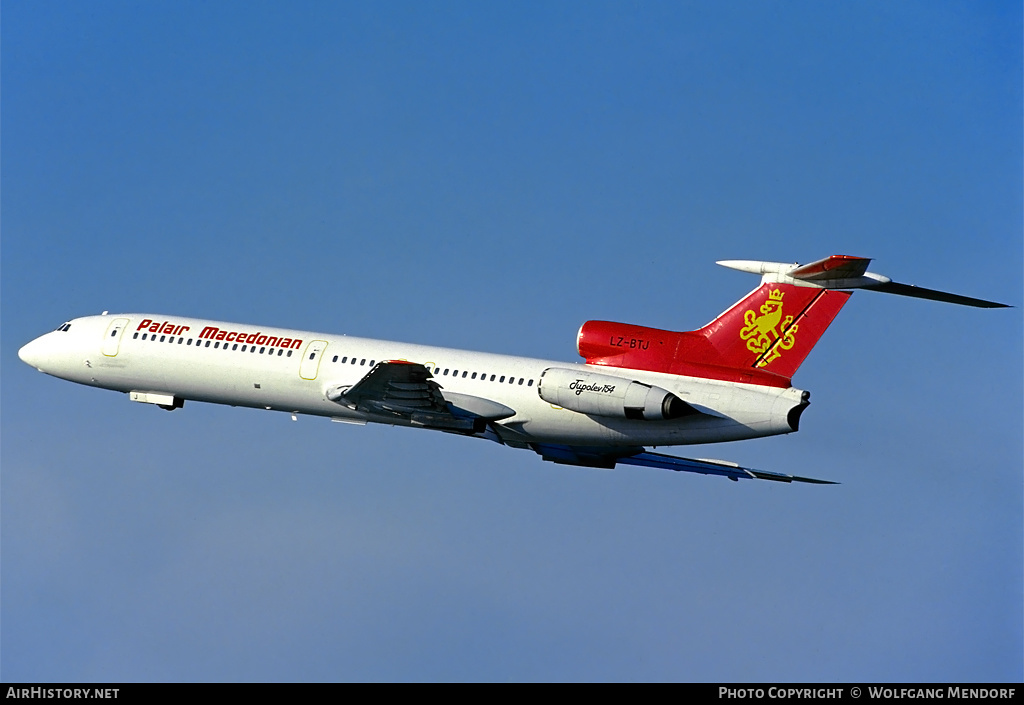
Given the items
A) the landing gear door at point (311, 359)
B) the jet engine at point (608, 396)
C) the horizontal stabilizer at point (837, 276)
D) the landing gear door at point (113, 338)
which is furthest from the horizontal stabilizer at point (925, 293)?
the landing gear door at point (113, 338)

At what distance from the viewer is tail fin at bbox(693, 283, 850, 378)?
3591cm

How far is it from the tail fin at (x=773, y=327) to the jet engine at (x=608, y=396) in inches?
79.2

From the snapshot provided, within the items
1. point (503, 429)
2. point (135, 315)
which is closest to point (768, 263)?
point (503, 429)

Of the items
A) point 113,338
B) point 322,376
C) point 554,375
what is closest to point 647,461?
point 554,375

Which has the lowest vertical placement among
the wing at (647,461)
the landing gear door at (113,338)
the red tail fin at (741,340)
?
the wing at (647,461)

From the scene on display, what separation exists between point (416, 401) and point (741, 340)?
864cm

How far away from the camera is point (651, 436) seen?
121 feet

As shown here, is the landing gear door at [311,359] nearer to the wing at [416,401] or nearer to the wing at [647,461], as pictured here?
the wing at [416,401]

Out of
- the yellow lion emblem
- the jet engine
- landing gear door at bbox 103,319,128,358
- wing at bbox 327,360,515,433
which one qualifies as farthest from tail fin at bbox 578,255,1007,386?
landing gear door at bbox 103,319,128,358

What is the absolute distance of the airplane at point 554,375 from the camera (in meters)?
35.8

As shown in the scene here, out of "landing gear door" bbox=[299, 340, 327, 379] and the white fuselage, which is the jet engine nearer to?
the white fuselage
